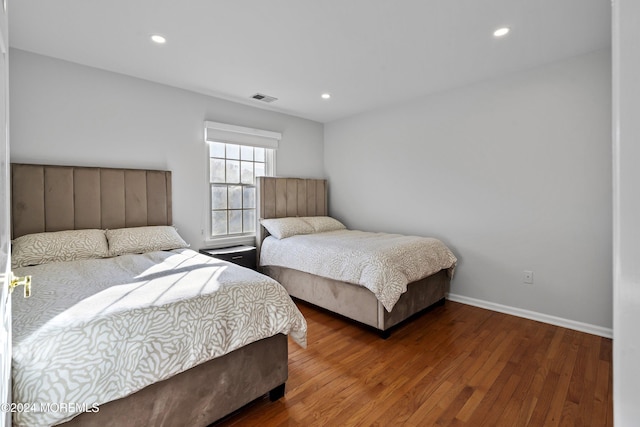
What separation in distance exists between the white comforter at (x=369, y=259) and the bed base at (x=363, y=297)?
0.40 ft

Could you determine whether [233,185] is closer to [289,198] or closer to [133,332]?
[289,198]

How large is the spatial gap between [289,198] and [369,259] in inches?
80.6

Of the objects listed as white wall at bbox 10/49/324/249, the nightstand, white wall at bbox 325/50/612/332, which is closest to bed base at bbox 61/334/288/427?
the nightstand

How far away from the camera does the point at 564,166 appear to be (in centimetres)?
283

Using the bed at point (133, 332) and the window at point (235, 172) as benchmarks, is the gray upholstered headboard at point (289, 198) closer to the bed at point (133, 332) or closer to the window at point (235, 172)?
the window at point (235, 172)

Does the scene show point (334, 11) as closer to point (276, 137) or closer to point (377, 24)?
point (377, 24)

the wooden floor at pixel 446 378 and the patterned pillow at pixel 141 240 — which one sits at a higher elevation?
the patterned pillow at pixel 141 240

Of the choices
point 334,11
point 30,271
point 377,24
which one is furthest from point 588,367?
point 30,271

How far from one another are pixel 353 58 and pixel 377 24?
0.55m

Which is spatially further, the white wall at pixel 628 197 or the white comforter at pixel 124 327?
the white comforter at pixel 124 327

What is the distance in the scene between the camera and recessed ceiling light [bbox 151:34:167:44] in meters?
2.40

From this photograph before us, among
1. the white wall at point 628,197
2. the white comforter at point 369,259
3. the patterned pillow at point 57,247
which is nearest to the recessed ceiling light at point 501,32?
the white comforter at point 369,259

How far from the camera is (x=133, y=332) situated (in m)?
1.34

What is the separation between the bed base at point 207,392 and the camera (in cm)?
132
